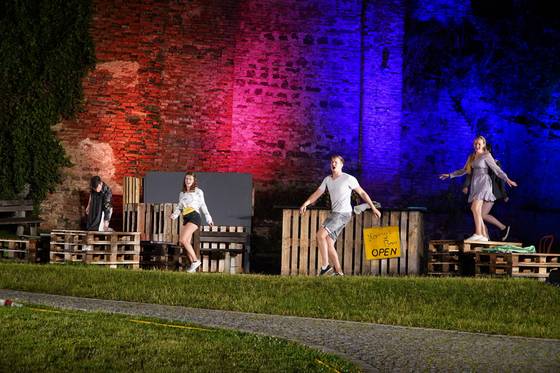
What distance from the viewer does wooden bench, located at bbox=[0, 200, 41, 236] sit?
20.6 metres

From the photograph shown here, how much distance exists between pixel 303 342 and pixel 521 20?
16917 millimetres

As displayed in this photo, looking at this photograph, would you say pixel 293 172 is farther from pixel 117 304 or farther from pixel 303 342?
pixel 303 342

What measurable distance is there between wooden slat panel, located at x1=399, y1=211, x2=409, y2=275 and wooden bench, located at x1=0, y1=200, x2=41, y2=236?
28.1ft

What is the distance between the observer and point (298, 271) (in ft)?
54.2

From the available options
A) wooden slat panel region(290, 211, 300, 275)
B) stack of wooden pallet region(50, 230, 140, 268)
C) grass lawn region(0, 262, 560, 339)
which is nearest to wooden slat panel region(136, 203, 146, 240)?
stack of wooden pallet region(50, 230, 140, 268)

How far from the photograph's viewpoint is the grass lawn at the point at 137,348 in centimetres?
785

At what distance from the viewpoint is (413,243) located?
1625cm

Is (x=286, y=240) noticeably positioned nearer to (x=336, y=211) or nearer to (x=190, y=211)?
(x=336, y=211)

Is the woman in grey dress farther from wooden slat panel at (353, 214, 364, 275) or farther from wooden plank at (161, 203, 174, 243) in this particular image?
wooden plank at (161, 203, 174, 243)

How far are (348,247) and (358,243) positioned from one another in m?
0.18

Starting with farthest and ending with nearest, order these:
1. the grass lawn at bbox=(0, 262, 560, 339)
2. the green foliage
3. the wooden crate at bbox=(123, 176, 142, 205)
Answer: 1. the green foliage
2. the wooden crate at bbox=(123, 176, 142, 205)
3. the grass lawn at bbox=(0, 262, 560, 339)

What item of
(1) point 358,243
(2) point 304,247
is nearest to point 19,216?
(2) point 304,247

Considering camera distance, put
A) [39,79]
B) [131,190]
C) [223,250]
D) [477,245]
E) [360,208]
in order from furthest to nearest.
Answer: [39,79] → [131,190] → [223,250] → [477,245] → [360,208]

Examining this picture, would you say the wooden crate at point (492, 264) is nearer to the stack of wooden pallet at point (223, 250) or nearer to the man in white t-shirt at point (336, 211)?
the man in white t-shirt at point (336, 211)
